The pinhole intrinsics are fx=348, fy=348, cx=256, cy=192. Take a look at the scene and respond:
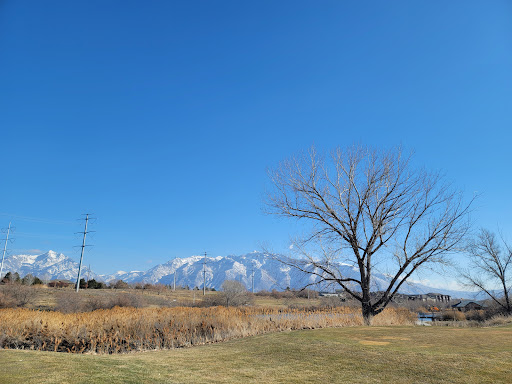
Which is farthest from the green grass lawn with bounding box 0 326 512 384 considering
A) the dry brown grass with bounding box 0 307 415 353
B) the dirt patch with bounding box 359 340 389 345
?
the dry brown grass with bounding box 0 307 415 353

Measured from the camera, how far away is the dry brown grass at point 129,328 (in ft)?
39.5

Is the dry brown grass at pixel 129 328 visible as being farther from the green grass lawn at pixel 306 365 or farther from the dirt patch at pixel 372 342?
the dirt patch at pixel 372 342

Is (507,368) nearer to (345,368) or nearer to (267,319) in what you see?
(345,368)

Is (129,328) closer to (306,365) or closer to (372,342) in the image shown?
(306,365)

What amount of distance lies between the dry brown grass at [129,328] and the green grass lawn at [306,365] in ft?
13.9

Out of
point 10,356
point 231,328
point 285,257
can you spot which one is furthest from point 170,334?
point 285,257

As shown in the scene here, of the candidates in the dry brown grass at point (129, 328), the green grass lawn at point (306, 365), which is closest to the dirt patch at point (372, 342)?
the green grass lawn at point (306, 365)

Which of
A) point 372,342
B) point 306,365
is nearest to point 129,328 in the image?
point 306,365

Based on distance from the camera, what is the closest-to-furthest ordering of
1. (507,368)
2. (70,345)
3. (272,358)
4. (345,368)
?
(507,368) → (345,368) → (272,358) → (70,345)

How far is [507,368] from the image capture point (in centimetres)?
604

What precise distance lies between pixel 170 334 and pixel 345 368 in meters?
8.02

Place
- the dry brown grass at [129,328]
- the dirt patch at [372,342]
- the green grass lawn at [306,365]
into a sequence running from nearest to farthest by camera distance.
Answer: the green grass lawn at [306,365]
the dirt patch at [372,342]
the dry brown grass at [129,328]

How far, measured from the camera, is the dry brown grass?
12039 millimetres

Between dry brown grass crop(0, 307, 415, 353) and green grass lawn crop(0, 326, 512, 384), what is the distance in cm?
425
